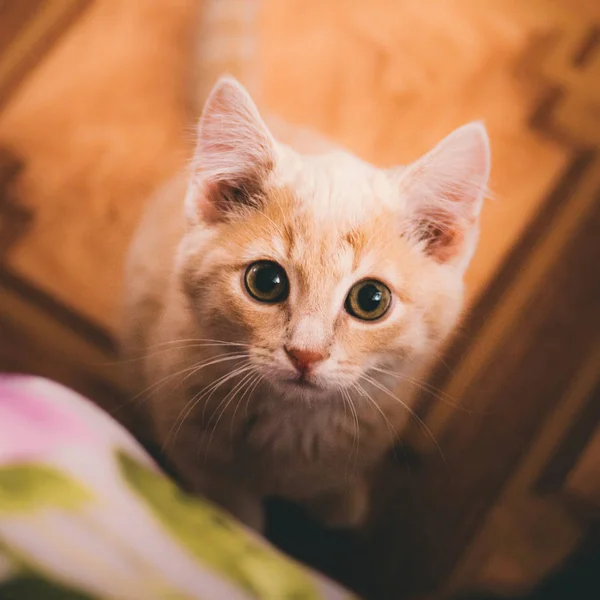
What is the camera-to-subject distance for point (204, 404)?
2.14ft

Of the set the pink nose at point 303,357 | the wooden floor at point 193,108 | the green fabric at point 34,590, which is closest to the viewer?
the green fabric at point 34,590

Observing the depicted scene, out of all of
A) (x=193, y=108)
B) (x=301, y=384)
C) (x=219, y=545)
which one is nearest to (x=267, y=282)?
(x=301, y=384)

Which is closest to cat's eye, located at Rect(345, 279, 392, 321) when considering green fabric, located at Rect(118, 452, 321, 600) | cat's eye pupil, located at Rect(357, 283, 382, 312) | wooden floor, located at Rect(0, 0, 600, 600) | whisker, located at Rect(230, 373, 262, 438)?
cat's eye pupil, located at Rect(357, 283, 382, 312)

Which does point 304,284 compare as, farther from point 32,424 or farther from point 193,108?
point 193,108

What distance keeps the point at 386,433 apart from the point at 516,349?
303 mm

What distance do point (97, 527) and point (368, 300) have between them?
30 centimetres

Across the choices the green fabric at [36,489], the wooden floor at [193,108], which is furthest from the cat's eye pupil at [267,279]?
the wooden floor at [193,108]

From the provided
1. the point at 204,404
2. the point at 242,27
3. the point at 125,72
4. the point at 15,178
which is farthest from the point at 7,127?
the point at 204,404

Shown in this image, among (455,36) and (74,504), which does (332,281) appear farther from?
(455,36)

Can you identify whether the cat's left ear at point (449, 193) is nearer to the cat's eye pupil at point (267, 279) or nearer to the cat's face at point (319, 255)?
the cat's face at point (319, 255)

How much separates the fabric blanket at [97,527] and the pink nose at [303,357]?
156 millimetres

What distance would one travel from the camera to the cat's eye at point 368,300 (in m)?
0.54

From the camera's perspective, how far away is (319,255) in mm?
527

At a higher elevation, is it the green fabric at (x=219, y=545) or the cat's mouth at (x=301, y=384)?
the cat's mouth at (x=301, y=384)
